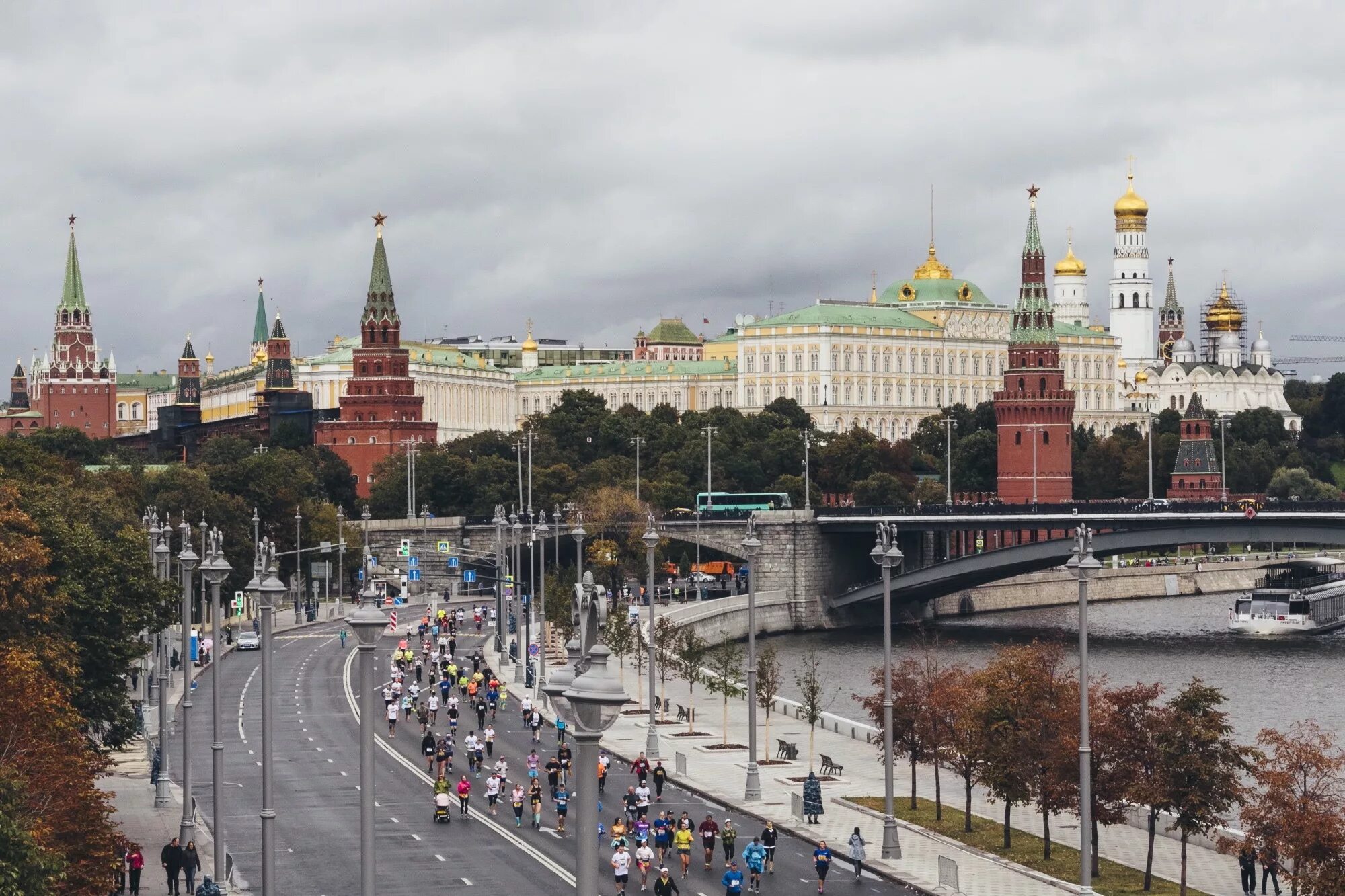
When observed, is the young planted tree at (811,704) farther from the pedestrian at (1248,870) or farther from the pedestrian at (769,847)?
the pedestrian at (1248,870)

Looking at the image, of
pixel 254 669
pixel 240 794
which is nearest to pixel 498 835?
pixel 240 794

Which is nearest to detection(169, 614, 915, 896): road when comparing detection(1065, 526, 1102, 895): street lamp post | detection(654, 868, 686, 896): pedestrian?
detection(654, 868, 686, 896): pedestrian

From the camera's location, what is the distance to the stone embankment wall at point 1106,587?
15388 centimetres

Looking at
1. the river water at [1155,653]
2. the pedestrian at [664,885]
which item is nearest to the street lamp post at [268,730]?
the pedestrian at [664,885]

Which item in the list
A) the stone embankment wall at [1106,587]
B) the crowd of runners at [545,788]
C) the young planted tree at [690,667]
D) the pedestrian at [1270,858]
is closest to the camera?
the pedestrian at [1270,858]

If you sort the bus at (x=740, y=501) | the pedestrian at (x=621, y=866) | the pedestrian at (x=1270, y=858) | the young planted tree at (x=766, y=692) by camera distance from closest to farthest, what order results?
the pedestrian at (x=1270, y=858) < the pedestrian at (x=621, y=866) < the young planted tree at (x=766, y=692) < the bus at (x=740, y=501)

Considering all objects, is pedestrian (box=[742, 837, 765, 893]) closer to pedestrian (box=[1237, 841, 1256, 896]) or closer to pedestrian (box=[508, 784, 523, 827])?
pedestrian (box=[508, 784, 523, 827])

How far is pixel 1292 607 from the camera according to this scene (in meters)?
141

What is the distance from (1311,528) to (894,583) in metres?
24.6

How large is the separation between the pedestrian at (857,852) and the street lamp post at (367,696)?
19.1 meters

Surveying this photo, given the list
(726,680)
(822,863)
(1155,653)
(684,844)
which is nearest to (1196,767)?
(822,863)

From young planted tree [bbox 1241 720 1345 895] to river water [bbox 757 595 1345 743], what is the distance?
34740 mm

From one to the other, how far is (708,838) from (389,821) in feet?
28.6

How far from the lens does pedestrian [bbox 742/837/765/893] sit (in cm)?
4878
